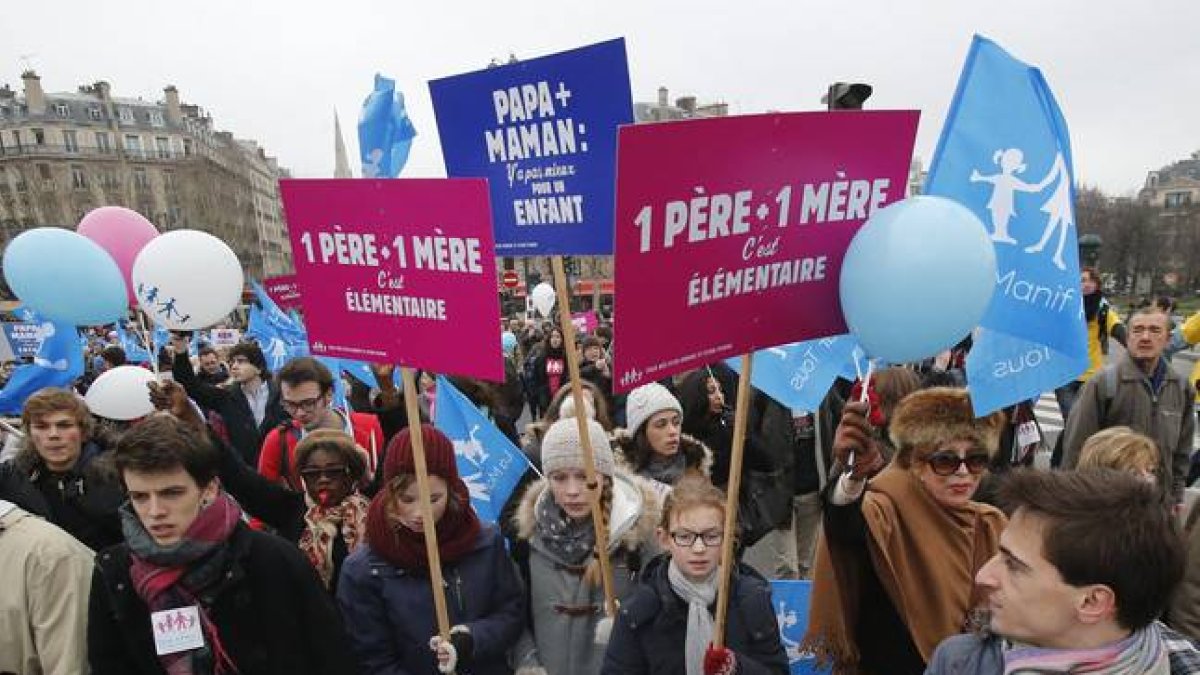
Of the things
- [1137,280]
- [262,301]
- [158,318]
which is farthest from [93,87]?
[1137,280]

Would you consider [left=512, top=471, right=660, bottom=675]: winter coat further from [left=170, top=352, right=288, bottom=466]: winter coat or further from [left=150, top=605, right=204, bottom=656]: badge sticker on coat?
[left=170, top=352, right=288, bottom=466]: winter coat

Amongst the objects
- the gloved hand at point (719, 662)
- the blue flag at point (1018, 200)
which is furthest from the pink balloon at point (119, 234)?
the blue flag at point (1018, 200)

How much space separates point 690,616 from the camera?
212 centimetres

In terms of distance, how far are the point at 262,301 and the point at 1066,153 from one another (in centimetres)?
901

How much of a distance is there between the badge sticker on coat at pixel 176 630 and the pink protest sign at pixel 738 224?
59.9 inches

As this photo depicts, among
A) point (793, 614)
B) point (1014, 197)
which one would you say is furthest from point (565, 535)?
point (1014, 197)

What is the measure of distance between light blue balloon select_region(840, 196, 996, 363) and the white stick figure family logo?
2.34ft

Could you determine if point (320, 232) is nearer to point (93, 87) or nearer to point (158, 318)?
point (158, 318)

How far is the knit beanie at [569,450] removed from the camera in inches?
105

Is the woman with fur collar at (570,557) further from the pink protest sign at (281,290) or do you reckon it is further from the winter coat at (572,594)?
the pink protest sign at (281,290)

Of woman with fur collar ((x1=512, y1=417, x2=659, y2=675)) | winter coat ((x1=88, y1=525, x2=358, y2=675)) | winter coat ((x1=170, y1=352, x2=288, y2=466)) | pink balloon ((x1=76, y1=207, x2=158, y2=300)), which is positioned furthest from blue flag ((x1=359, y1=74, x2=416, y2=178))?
pink balloon ((x1=76, y1=207, x2=158, y2=300))

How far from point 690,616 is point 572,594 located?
1.91 ft

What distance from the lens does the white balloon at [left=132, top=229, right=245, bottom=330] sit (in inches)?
178

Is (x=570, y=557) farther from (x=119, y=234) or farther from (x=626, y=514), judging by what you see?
(x=119, y=234)
